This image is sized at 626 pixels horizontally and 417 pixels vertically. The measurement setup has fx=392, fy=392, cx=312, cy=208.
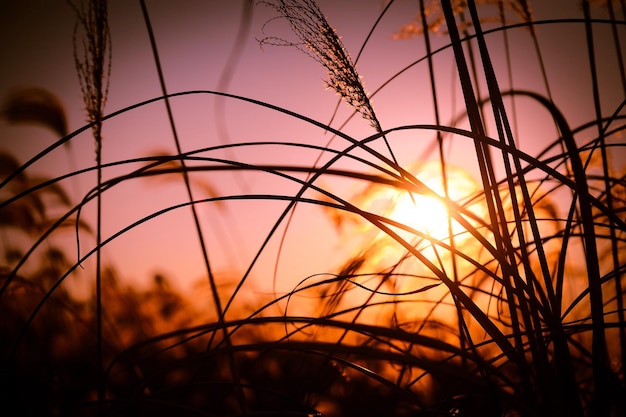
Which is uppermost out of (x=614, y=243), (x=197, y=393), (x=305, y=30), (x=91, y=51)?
(x=91, y=51)

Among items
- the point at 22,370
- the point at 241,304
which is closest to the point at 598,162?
the point at 241,304

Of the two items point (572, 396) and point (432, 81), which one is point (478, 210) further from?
point (572, 396)

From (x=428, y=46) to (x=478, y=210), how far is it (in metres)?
0.56

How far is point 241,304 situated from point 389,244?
2.35 metres

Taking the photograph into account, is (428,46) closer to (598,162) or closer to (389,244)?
(389,244)

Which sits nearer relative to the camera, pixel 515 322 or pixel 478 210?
pixel 515 322

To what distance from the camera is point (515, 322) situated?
0.61 metres

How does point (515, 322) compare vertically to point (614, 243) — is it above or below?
below

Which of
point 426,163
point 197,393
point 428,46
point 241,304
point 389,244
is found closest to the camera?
point 428,46

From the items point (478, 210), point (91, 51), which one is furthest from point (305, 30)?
point (478, 210)

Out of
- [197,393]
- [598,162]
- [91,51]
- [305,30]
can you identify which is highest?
[598,162]

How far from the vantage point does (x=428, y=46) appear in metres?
0.92

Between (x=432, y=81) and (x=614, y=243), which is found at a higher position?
(x=432, y=81)

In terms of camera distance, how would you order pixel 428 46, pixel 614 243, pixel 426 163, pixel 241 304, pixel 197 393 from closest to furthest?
1. pixel 614 243
2. pixel 428 46
3. pixel 426 163
4. pixel 197 393
5. pixel 241 304
